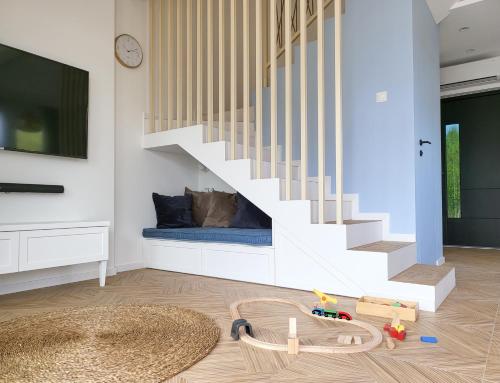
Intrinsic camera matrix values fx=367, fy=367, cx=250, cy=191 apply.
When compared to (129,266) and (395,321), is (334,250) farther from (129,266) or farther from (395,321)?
(129,266)

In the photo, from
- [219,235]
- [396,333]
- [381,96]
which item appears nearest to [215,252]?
[219,235]

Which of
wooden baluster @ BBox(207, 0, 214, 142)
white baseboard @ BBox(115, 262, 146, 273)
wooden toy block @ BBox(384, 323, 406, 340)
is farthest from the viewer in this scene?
white baseboard @ BBox(115, 262, 146, 273)

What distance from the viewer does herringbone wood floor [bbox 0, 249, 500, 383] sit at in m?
1.46

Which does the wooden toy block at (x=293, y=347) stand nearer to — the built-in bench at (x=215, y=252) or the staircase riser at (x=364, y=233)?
the staircase riser at (x=364, y=233)

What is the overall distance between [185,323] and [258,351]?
0.54 meters

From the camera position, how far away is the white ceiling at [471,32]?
154 inches

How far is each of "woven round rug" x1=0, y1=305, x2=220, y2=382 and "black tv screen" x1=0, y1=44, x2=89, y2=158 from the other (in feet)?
4.70

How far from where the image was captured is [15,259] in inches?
98.7

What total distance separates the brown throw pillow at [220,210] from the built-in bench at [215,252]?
341 millimetres

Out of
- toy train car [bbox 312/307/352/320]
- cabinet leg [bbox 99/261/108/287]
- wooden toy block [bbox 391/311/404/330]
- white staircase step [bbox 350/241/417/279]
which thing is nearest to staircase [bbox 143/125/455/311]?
white staircase step [bbox 350/241/417/279]

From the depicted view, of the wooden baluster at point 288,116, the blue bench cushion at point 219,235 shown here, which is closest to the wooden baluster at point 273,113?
the wooden baluster at point 288,116

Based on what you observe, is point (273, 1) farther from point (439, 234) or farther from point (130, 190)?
point (439, 234)

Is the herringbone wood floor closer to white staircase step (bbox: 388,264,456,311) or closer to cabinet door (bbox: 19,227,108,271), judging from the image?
white staircase step (bbox: 388,264,456,311)

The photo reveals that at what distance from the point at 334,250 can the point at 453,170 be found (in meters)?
3.98
